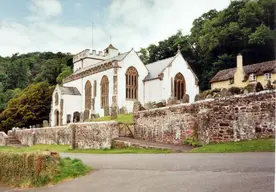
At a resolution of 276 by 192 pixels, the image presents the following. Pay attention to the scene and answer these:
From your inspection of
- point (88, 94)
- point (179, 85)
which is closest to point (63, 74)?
point (88, 94)

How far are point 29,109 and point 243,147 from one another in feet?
157

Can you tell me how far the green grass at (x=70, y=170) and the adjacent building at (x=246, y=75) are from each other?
103ft

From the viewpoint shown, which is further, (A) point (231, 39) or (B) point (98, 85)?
(A) point (231, 39)

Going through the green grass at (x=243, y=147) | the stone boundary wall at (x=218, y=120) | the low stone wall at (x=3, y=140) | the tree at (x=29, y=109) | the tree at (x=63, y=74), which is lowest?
the low stone wall at (x=3, y=140)

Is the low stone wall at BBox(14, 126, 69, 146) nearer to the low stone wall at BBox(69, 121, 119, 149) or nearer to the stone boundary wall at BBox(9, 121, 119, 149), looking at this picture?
the stone boundary wall at BBox(9, 121, 119, 149)

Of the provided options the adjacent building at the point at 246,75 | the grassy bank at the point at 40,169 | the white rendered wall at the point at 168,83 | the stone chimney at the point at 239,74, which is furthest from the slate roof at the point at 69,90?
the grassy bank at the point at 40,169

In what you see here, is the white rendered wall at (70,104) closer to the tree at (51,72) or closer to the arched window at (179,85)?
the arched window at (179,85)

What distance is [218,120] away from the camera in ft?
53.1

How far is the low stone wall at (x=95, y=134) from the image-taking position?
21.3 m

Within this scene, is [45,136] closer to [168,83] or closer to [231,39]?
[168,83]

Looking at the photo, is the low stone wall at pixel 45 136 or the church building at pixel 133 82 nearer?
the low stone wall at pixel 45 136

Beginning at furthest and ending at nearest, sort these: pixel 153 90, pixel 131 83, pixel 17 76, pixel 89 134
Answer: pixel 17 76 → pixel 131 83 → pixel 153 90 → pixel 89 134

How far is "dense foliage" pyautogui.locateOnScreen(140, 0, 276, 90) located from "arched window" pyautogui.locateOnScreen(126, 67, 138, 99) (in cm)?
1563

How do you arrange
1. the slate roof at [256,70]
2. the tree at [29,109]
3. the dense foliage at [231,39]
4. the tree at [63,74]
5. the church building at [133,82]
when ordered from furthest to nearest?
the tree at [63,74] → the tree at [29,109] → the dense foliage at [231,39] → the church building at [133,82] → the slate roof at [256,70]
